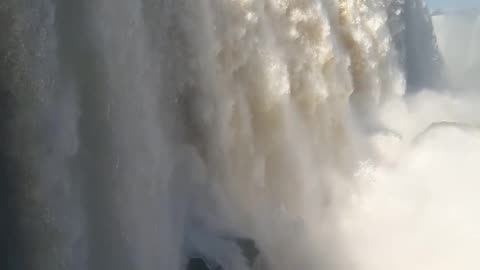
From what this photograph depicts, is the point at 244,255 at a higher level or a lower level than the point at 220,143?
lower

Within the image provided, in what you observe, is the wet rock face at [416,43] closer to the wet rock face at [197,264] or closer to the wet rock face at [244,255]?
the wet rock face at [244,255]

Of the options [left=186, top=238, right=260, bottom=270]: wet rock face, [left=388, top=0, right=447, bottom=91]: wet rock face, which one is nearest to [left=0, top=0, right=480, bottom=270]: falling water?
[left=186, top=238, right=260, bottom=270]: wet rock face

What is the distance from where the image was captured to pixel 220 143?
8016 mm

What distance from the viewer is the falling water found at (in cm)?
526

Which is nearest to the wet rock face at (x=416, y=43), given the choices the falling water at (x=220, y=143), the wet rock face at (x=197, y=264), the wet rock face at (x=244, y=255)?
the falling water at (x=220, y=143)

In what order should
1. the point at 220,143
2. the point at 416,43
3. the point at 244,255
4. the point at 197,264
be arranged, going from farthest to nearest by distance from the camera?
the point at 416,43, the point at 220,143, the point at 244,255, the point at 197,264

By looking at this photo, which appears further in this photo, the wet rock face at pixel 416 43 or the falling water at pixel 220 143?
the wet rock face at pixel 416 43

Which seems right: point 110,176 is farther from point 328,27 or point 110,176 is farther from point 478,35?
point 478,35

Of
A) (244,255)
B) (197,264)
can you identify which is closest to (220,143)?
(244,255)

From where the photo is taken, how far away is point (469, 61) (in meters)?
25.1

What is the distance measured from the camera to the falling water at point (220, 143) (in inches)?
207

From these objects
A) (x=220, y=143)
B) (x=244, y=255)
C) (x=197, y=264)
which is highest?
(x=220, y=143)

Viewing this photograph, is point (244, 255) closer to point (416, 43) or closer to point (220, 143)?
point (220, 143)

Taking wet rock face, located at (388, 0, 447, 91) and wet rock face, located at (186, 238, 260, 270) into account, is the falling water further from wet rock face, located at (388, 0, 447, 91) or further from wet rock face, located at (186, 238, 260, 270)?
wet rock face, located at (388, 0, 447, 91)
